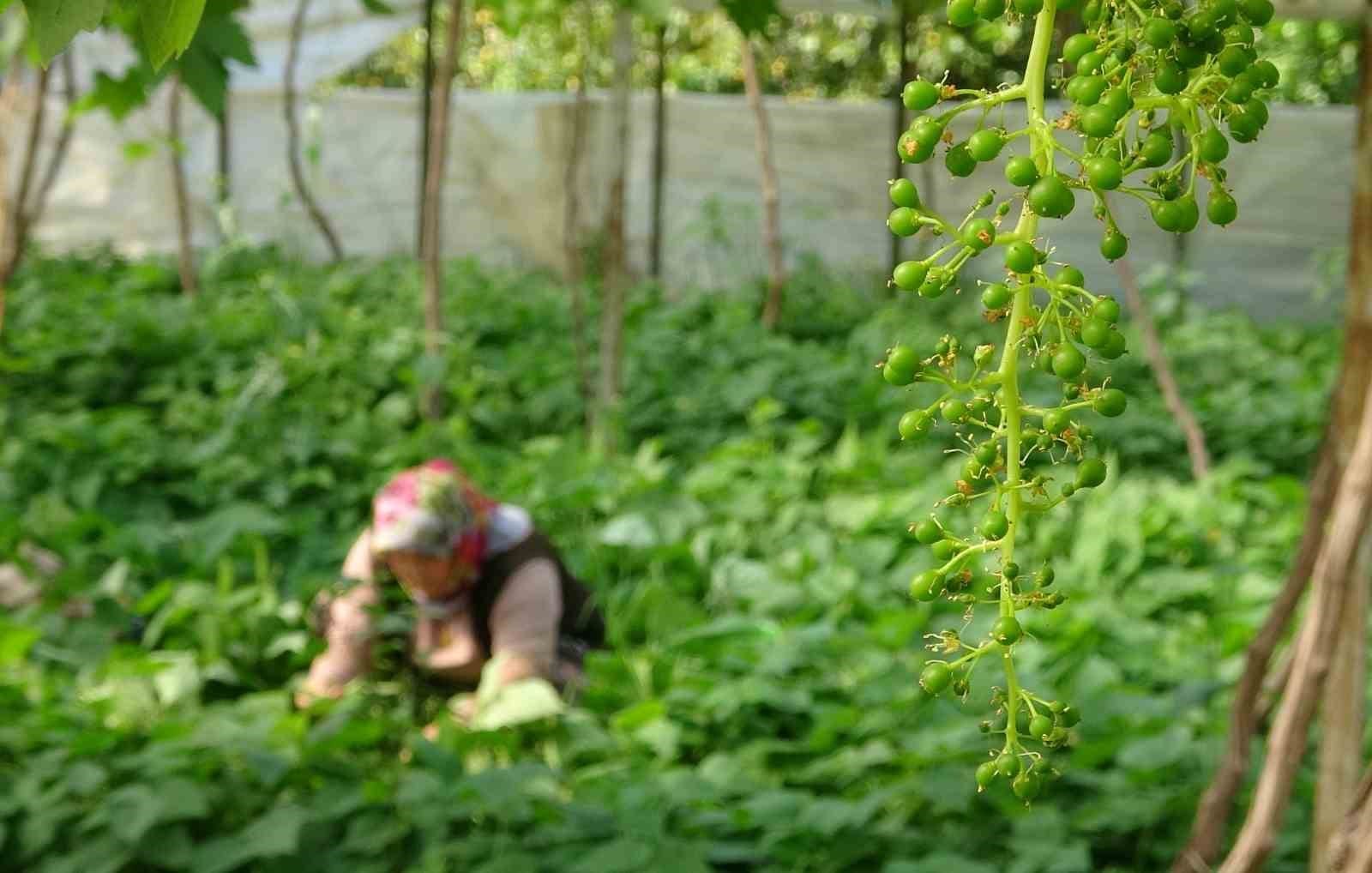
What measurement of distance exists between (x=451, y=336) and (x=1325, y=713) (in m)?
6.31

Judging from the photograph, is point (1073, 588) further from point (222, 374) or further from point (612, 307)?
point (222, 374)

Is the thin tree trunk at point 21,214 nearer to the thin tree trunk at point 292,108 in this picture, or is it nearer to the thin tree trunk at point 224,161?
the thin tree trunk at point 292,108

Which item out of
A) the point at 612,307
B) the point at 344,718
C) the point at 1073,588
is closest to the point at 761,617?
the point at 1073,588

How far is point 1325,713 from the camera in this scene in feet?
8.01

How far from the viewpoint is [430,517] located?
14.3 ft

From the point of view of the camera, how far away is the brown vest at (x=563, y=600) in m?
4.72

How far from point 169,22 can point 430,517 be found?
3.37 m

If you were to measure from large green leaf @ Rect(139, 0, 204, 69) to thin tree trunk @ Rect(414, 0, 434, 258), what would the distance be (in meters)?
9.37

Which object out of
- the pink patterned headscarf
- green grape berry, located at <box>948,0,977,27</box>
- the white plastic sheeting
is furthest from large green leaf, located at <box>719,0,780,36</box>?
the white plastic sheeting

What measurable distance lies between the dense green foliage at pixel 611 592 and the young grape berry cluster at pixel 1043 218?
90.2 inches

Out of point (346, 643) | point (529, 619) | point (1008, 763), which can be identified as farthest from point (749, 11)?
point (346, 643)

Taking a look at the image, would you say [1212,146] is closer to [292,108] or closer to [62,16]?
[62,16]

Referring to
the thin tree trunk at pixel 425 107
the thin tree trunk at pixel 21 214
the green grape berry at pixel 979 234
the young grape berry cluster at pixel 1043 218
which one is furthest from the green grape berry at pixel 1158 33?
the thin tree trunk at pixel 425 107

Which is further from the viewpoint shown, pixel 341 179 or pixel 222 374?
pixel 341 179
